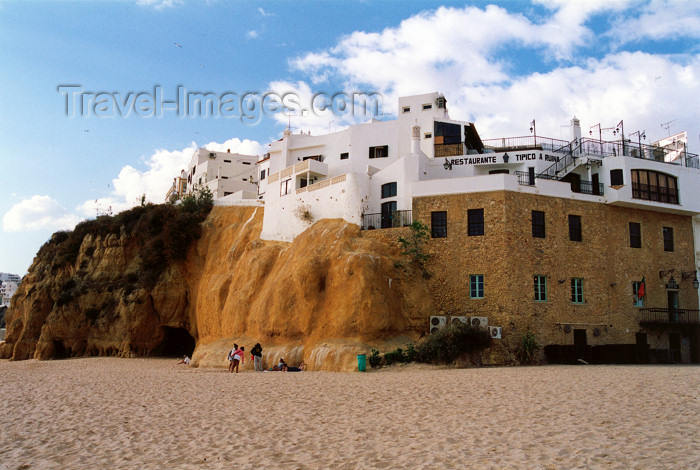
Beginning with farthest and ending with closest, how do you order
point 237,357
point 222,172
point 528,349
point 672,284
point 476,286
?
point 222,172
point 672,284
point 476,286
point 237,357
point 528,349

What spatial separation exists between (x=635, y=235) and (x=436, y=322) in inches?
520

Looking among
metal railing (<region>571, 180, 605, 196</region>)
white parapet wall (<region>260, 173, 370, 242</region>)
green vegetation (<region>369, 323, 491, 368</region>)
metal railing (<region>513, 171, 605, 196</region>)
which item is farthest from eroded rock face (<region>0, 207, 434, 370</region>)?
metal railing (<region>571, 180, 605, 196</region>)

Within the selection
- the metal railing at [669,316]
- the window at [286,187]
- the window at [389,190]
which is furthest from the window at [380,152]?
the metal railing at [669,316]

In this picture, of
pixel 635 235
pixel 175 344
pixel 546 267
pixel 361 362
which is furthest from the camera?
pixel 175 344

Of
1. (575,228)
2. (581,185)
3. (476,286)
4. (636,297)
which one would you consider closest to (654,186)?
(581,185)

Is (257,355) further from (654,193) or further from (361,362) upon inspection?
(654,193)

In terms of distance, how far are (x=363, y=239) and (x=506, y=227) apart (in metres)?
7.24

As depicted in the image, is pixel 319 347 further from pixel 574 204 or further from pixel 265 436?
pixel 574 204

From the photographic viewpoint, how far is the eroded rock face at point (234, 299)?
24984 millimetres

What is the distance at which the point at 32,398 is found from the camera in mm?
17547

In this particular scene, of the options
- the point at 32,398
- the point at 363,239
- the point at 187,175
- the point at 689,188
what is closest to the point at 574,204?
the point at 689,188

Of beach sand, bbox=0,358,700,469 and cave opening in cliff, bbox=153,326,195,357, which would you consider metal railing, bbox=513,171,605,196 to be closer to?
beach sand, bbox=0,358,700,469

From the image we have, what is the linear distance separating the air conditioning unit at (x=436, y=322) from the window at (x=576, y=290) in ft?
23.4

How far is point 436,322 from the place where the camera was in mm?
25078
